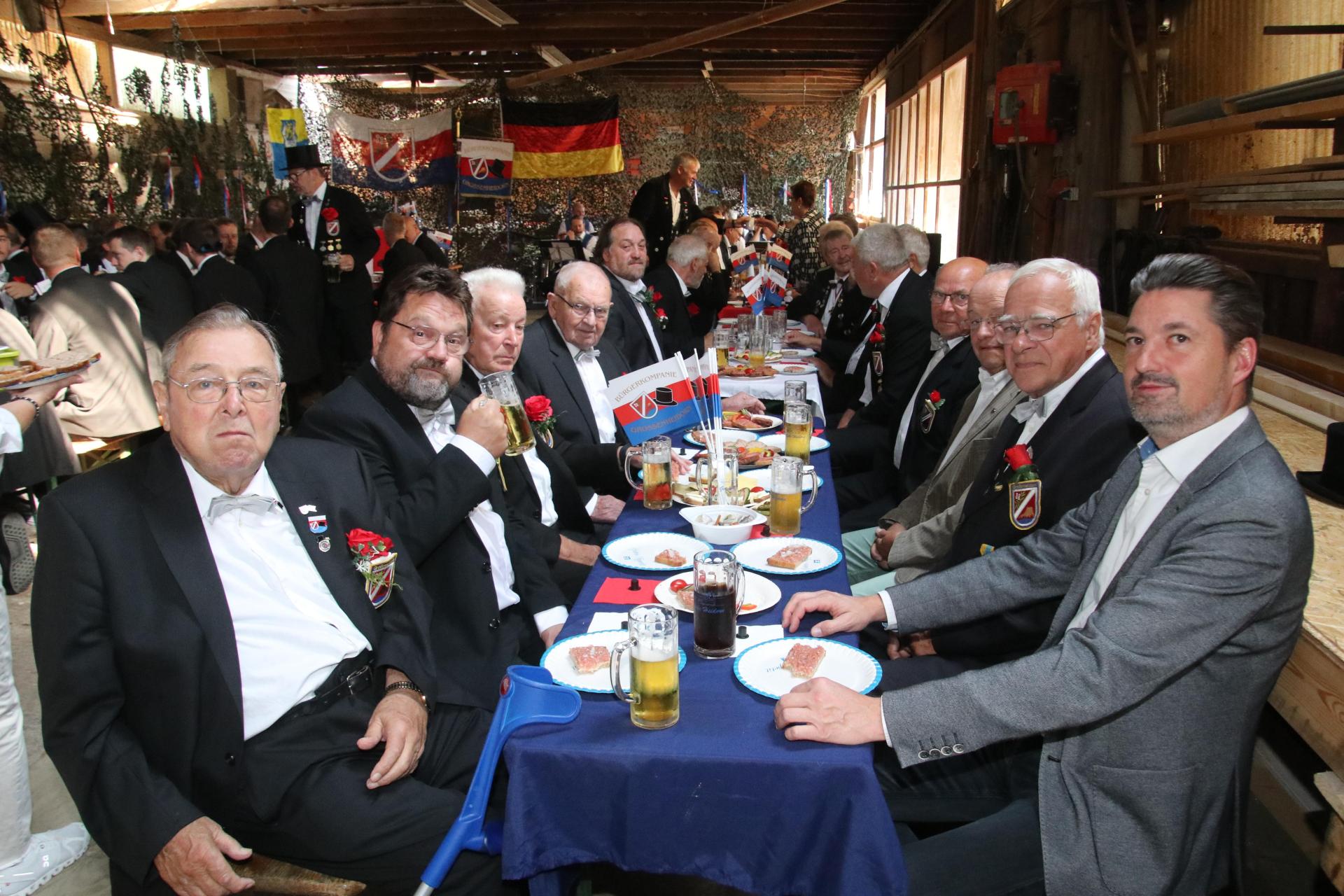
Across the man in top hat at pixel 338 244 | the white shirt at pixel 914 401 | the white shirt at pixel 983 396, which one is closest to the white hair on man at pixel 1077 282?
the white shirt at pixel 983 396

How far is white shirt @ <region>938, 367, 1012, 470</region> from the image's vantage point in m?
2.89

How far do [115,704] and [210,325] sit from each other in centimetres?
73

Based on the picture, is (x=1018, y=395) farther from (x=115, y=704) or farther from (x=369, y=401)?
(x=115, y=704)

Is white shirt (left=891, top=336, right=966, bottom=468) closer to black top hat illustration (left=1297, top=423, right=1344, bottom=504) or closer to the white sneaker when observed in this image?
black top hat illustration (left=1297, top=423, right=1344, bottom=504)

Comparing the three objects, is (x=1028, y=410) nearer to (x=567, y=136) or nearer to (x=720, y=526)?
(x=720, y=526)

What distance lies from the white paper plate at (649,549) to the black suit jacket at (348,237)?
5.55 m

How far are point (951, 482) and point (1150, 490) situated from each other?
127cm

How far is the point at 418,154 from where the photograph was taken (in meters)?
13.0

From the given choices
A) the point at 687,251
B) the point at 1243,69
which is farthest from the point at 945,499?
the point at 687,251

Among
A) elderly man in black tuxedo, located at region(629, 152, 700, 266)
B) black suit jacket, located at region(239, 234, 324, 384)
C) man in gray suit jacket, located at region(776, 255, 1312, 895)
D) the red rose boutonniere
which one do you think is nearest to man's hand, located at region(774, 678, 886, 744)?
man in gray suit jacket, located at region(776, 255, 1312, 895)

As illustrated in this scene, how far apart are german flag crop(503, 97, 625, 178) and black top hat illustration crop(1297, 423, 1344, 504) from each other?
1117cm

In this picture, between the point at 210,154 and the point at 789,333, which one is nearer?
the point at 789,333

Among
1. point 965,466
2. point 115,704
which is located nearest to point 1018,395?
point 965,466

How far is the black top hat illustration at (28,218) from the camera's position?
6.67 m
